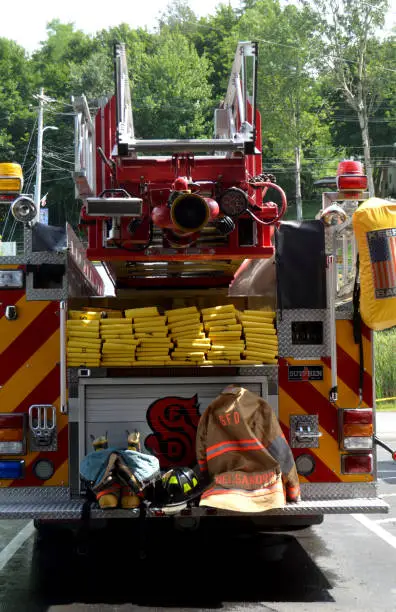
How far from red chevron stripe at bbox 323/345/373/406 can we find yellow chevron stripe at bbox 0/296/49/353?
1.96 m

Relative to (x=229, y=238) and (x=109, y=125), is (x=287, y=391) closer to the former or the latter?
(x=229, y=238)

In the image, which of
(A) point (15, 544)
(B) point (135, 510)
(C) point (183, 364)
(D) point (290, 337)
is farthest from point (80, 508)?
(A) point (15, 544)

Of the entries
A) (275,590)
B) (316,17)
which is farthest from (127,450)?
(316,17)

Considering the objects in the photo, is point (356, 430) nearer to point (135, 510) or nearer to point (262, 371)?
point (262, 371)

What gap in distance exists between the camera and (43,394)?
615 centimetres

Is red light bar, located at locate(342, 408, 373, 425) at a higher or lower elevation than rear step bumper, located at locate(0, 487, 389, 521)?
higher

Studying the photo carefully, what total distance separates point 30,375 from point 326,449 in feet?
6.69

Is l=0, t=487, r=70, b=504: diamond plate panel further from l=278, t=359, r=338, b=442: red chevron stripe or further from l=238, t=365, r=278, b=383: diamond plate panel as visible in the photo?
l=278, t=359, r=338, b=442: red chevron stripe

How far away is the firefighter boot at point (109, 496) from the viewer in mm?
5539

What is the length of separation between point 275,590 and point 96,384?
1.79m

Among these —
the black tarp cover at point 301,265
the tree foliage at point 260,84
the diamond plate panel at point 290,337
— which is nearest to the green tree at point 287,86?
the tree foliage at point 260,84

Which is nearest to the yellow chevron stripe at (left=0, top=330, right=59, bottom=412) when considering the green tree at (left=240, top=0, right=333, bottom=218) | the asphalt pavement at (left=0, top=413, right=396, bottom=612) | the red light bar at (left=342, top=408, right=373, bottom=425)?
the asphalt pavement at (left=0, top=413, right=396, bottom=612)

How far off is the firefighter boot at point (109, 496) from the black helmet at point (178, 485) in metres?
0.29

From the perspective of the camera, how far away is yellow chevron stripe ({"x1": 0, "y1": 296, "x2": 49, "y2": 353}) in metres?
6.16
